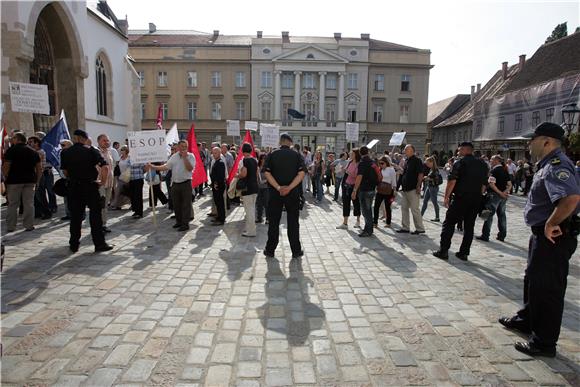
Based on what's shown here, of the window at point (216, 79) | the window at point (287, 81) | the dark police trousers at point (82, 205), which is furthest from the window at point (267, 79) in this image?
the dark police trousers at point (82, 205)

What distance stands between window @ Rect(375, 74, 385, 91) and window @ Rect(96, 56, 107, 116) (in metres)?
38.0

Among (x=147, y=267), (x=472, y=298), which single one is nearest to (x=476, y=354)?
(x=472, y=298)

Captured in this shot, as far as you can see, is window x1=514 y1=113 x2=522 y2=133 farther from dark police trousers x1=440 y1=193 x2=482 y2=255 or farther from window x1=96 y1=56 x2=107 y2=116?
dark police trousers x1=440 y1=193 x2=482 y2=255

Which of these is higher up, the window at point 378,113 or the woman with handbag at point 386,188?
the window at point 378,113

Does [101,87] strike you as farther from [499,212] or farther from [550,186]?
[550,186]

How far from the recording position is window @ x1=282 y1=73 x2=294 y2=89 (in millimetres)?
53441

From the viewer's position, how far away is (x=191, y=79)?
2126 inches

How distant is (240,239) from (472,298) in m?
4.64

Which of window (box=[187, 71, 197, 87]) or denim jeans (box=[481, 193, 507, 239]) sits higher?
window (box=[187, 71, 197, 87])

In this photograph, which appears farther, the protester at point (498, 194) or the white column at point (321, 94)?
the white column at point (321, 94)

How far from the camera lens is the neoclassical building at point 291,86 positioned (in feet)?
173

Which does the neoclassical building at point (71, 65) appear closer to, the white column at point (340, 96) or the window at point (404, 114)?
the white column at point (340, 96)

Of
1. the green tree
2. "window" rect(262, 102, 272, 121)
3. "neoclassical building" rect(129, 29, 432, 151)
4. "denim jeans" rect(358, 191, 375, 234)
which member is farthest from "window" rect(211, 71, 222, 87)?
"denim jeans" rect(358, 191, 375, 234)

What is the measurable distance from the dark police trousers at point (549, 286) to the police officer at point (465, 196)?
10.7ft
